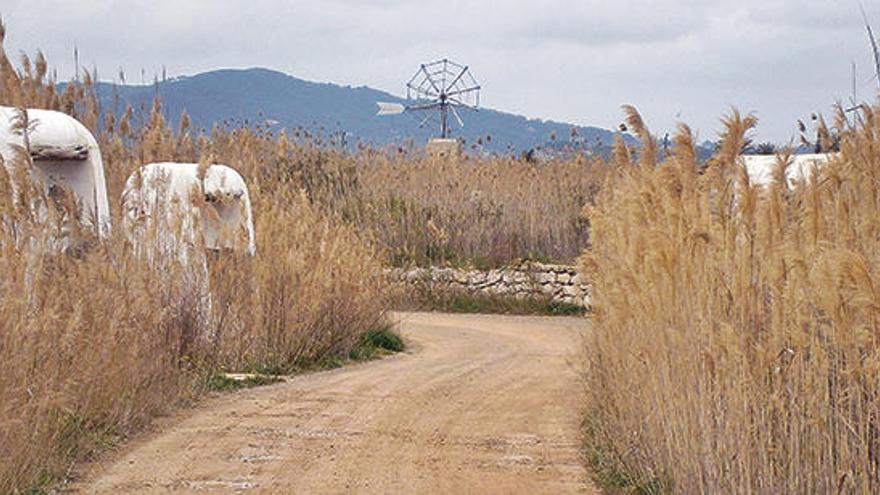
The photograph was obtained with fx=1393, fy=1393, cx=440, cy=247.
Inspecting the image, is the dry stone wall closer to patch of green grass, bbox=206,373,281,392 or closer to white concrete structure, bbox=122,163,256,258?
white concrete structure, bbox=122,163,256,258

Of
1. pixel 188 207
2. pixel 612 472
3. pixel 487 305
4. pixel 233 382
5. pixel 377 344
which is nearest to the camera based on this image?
pixel 612 472

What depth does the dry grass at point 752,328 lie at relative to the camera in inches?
236

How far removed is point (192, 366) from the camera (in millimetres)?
12547

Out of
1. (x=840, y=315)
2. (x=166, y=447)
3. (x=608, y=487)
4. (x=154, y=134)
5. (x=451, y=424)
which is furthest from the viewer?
(x=154, y=134)

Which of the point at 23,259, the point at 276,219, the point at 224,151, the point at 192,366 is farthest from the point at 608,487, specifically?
the point at 224,151

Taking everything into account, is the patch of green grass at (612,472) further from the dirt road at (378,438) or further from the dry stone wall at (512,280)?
the dry stone wall at (512,280)

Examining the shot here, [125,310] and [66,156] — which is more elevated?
[66,156]

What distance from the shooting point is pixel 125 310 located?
399 inches

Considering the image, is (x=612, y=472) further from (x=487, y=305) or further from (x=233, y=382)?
(x=487, y=305)

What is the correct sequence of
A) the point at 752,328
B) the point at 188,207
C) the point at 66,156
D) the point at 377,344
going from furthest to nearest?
1. the point at 377,344
2. the point at 188,207
3. the point at 66,156
4. the point at 752,328

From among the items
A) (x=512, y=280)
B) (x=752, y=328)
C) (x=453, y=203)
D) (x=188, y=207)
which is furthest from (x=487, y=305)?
(x=752, y=328)

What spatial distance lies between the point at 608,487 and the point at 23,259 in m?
3.86

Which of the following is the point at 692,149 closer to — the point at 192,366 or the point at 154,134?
the point at 192,366

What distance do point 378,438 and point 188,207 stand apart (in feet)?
14.5
